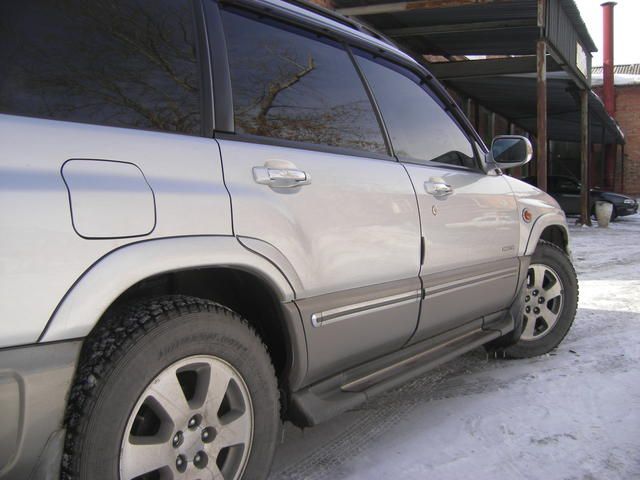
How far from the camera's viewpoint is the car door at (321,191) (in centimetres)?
200

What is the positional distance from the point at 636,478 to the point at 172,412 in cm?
193

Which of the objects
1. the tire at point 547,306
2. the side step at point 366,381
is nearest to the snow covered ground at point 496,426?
the tire at point 547,306

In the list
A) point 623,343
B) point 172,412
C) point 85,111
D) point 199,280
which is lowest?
point 623,343

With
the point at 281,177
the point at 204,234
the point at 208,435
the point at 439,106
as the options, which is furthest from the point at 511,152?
the point at 208,435

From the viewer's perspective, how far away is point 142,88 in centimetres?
178

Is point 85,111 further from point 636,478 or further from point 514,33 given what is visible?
point 514,33

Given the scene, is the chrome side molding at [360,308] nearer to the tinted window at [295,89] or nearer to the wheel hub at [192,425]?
the wheel hub at [192,425]

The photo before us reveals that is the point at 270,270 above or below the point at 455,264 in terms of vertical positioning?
above

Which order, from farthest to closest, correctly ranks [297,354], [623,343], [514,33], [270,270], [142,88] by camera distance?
[514,33] → [623,343] → [297,354] → [270,270] → [142,88]

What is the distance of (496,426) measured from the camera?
2857 mm

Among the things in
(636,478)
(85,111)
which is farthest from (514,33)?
(85,111)

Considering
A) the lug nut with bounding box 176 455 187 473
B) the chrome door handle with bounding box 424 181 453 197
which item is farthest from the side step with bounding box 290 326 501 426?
the chrome door handle with bounding box 424 181 453 197

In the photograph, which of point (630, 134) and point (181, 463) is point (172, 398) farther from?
point (630, 134)

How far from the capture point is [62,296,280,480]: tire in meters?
1.51
